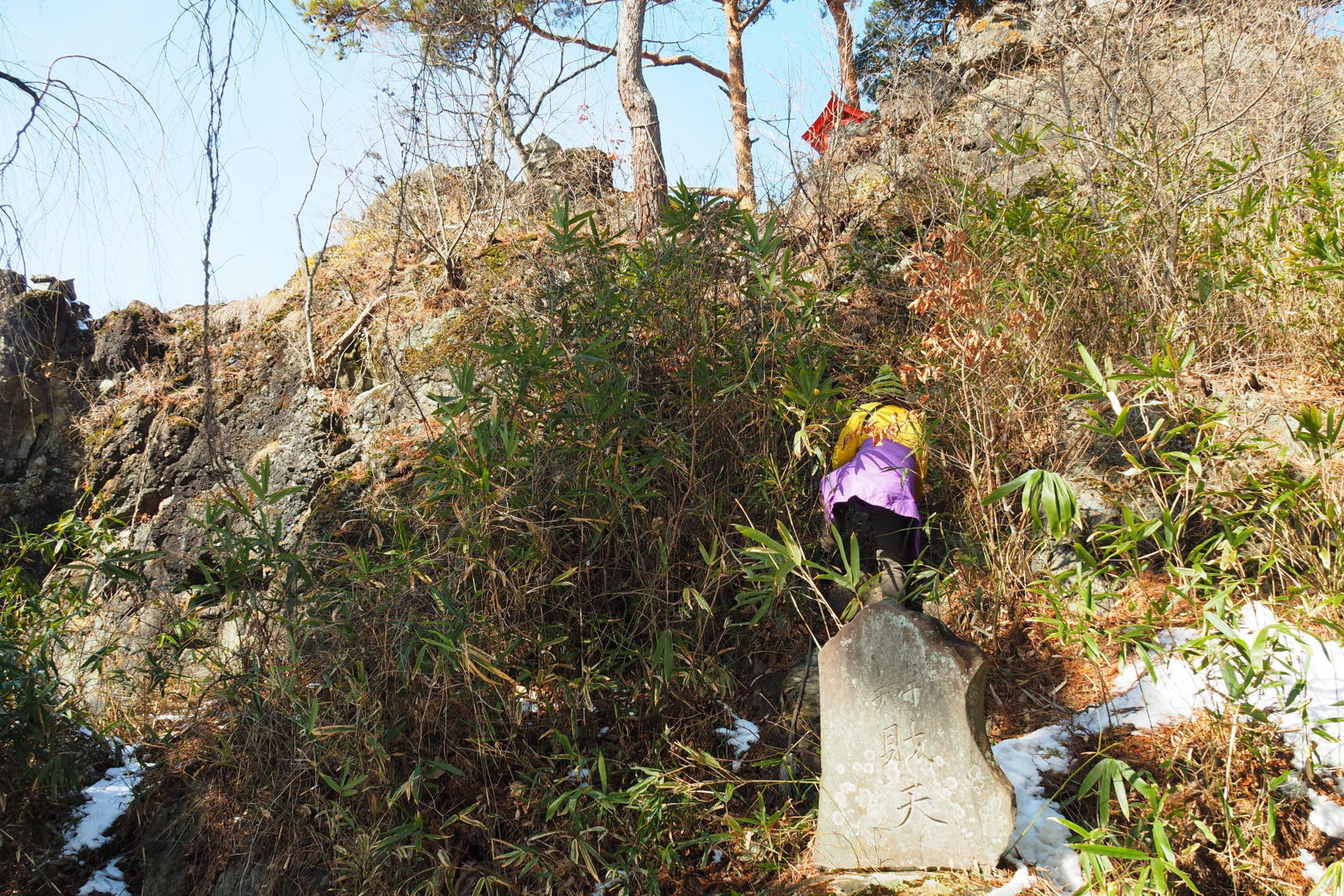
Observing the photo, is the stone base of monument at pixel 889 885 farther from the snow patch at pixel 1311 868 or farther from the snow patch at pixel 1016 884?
the snow patch at pixel 1311 868

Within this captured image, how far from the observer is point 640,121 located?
6.60 m

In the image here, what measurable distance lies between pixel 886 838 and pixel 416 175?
5970mm

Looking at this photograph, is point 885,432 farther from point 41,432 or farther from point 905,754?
point 41,432

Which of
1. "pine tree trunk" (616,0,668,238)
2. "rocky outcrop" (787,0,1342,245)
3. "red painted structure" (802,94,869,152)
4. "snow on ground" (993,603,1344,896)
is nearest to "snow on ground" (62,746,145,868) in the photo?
"snow on ground" (993,603,1344,896)

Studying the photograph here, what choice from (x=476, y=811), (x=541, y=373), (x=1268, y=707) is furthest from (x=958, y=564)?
(x=476, y=811)

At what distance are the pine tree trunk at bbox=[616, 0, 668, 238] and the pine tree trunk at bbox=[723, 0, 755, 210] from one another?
0.81m

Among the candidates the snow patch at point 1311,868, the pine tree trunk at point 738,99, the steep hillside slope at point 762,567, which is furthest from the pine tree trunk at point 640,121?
the snow patch at point 1311,868

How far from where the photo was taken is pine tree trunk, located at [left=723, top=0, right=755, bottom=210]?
7.04 m

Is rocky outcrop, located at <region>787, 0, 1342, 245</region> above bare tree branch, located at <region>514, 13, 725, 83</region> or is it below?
below

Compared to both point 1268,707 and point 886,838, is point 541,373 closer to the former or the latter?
point 886,838

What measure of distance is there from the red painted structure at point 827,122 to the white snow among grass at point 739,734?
12.1ft

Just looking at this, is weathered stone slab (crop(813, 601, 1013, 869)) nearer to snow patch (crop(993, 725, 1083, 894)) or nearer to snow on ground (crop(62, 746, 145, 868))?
snow patch (crop(993, 725, 1083, 894))

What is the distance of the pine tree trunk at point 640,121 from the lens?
611 centimetres

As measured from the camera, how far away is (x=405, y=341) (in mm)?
5637
